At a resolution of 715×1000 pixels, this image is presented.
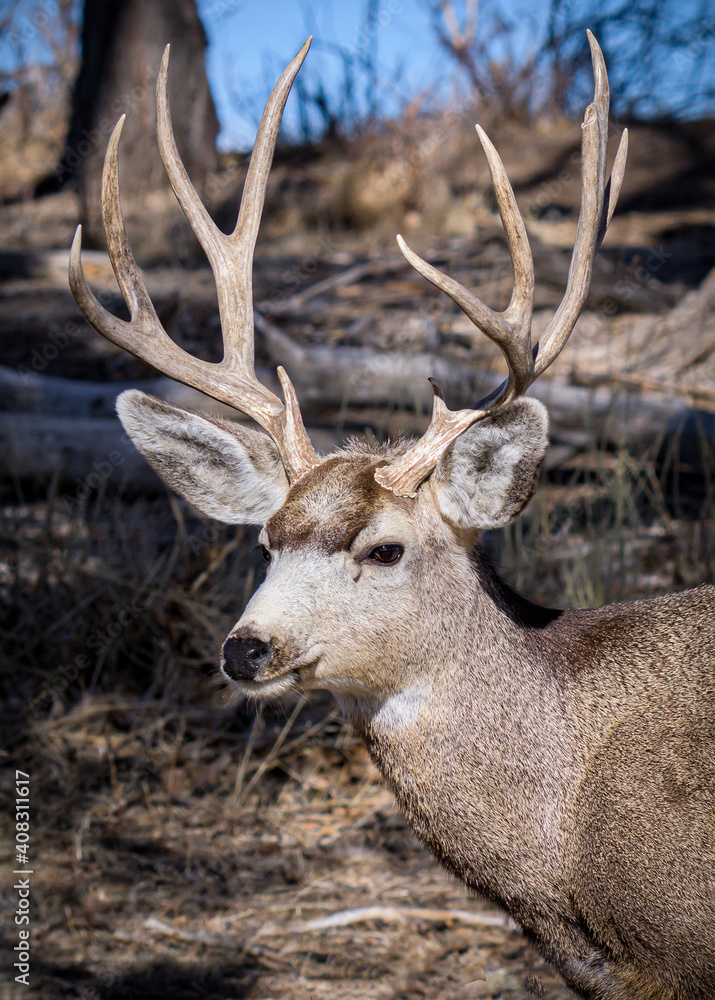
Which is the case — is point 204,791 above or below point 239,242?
below

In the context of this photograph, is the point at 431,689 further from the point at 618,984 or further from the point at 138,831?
the point at 138,831

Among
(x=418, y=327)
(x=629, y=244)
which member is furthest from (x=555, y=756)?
(x=629, y=244)

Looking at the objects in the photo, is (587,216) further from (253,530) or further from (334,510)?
(253,530)

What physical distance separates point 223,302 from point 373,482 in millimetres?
1040

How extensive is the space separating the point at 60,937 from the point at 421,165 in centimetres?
1093

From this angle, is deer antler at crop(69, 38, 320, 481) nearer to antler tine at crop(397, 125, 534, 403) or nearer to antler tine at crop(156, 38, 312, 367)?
antler tine at crop(156, 38, 312, 367)

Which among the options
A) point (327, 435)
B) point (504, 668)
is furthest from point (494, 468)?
point (327, 435)

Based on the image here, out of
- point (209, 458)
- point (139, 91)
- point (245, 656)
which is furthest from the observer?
point (139, 91)

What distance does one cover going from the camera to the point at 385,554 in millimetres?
2977

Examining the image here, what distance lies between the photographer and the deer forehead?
2947 millimetres

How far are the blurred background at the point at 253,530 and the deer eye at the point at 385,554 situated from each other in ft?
2.94

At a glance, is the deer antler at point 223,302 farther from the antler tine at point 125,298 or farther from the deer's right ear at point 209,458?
the deer's right ear at point 209,458

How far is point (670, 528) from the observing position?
5582mm

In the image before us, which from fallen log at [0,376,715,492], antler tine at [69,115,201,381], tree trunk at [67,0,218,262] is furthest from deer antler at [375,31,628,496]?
tree trunk at [67,0,218,262]
